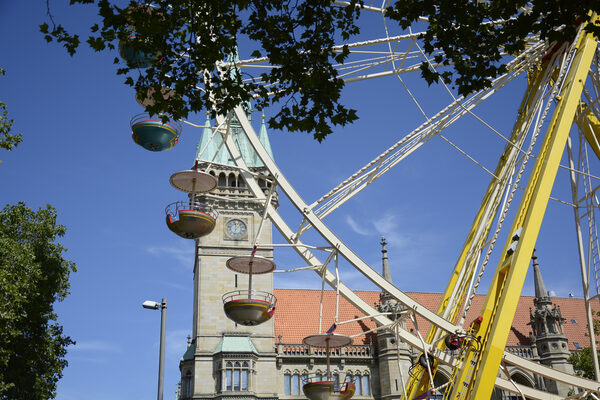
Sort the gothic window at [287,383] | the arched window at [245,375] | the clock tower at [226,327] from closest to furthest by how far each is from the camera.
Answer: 1. the clock tower at [226,327]
2. the arched window at [245,375]
3. the gothic window at [287,383]

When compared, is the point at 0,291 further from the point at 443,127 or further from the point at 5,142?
the point at 443,127

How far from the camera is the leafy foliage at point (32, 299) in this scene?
22.7m

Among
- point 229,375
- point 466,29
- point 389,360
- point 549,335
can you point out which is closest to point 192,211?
point 466,29

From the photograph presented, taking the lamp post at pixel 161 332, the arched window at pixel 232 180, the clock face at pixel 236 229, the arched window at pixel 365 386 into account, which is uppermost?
the arched window at pixel 232 180

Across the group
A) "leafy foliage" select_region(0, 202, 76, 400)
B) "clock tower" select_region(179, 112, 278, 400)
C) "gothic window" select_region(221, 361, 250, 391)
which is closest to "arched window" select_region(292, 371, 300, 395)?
"clock tower" select_region(179, 112, 278, 400)

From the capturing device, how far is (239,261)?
16359 mm

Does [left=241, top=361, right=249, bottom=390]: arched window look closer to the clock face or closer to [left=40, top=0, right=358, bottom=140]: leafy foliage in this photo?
the clock face

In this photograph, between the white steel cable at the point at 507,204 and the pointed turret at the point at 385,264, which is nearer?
the white steel cable at the point at 507,204

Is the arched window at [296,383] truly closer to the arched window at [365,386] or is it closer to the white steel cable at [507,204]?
the arched window at [365,386]

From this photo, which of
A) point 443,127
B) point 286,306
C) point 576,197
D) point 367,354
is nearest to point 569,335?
point 367,354

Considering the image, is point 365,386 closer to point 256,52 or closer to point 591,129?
point 591,129

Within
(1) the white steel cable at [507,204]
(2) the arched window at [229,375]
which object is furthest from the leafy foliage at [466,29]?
(2) the arched window at [229,375]

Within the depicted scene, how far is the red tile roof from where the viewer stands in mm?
46156

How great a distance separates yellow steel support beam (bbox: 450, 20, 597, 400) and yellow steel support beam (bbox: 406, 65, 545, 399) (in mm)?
1082
